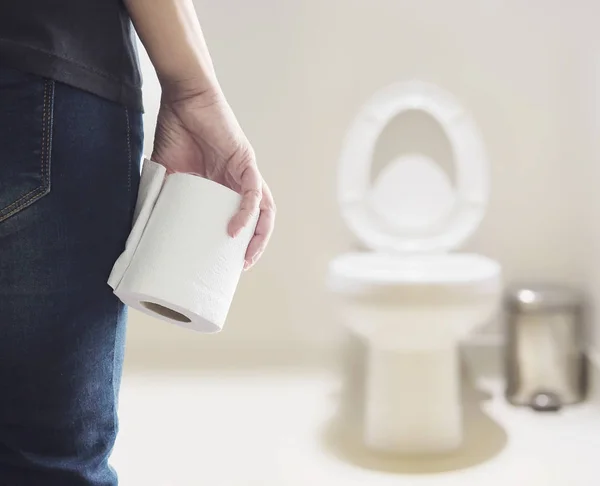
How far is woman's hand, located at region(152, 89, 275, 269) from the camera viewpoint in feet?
2.01

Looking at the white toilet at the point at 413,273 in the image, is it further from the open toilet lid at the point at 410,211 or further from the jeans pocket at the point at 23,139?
the jeans pocket at the point at 23,139

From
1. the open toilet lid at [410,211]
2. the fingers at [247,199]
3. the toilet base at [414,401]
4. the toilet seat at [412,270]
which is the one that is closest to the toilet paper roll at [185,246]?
the fingers at [247,199]

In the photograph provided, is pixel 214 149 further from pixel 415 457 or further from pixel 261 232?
pixel 415 457

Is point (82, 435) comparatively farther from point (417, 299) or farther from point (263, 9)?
point (263, 9)

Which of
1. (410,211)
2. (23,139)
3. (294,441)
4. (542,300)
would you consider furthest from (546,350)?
(23,139)

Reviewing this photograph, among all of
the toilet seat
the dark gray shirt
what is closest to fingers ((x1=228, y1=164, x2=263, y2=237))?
the dark gray shirt

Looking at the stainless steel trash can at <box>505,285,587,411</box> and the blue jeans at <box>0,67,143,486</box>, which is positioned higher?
the blue jeans at <box>0,67,143,486</box>

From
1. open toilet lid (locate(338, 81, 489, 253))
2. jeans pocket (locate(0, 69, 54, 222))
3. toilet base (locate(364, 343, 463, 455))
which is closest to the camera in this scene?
jeans pocket (locate(0, 69, 54, 222))

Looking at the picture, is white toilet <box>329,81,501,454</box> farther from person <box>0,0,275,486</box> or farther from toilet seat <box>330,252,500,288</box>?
person <box>0,0,275,486</box>

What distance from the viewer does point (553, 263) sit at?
1.96 meters

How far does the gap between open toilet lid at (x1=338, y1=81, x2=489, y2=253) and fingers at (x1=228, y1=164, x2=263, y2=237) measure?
1.18 m

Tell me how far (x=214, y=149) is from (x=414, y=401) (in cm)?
102

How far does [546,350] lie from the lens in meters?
1.84

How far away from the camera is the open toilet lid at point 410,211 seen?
5.92 ft
